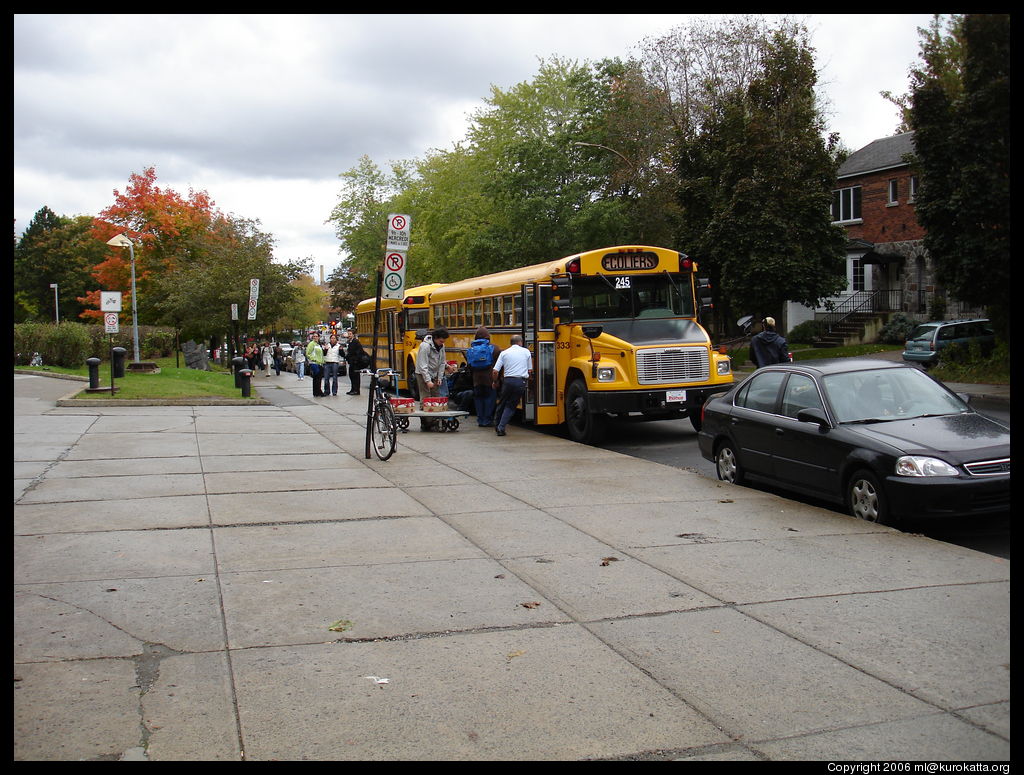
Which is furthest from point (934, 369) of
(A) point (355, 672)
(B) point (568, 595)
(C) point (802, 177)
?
(A) point (355, 672)

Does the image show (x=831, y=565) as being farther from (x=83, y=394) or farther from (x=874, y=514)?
(x=83, y=394)

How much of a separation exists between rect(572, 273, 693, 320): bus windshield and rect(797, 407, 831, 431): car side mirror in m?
6.58

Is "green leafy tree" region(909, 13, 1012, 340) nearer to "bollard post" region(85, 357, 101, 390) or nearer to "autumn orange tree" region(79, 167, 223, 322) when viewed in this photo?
"bollard post" region(85, 357, 101, 390)

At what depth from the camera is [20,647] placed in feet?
16.9

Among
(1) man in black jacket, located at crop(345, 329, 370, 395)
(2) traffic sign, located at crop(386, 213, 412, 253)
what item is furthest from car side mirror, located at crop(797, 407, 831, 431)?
(1) man in black jacket, located at crop(345, 329, 370, 395)

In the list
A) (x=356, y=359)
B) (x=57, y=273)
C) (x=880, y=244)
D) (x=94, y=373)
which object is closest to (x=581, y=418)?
(x=356, y=359)

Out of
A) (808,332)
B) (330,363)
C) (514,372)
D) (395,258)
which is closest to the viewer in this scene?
(395,258)

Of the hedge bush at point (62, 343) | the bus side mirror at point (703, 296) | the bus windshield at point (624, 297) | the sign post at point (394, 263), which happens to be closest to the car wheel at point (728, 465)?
the bus windshield at point (624, 297)

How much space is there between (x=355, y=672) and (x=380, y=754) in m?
0.95

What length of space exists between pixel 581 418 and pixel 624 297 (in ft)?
7.02

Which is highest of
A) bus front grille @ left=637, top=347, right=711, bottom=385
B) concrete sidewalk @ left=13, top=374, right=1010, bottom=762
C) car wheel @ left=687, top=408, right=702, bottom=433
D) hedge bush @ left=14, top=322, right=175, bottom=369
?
hedge bush @ left=14, top=322, right=175, bottom=369

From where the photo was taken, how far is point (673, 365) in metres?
14.6

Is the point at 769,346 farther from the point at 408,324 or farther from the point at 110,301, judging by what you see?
the point at 110,301

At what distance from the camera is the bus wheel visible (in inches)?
578
